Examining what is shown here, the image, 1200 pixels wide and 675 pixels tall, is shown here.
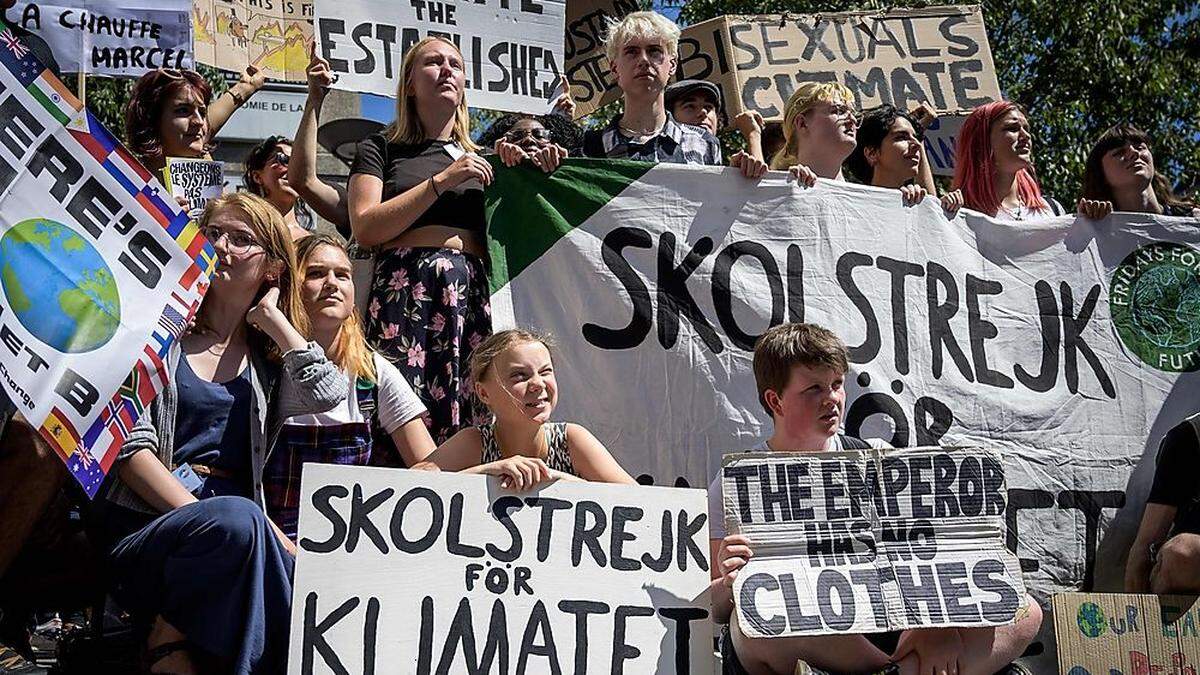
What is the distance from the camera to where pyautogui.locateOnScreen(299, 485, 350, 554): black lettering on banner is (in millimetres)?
3479

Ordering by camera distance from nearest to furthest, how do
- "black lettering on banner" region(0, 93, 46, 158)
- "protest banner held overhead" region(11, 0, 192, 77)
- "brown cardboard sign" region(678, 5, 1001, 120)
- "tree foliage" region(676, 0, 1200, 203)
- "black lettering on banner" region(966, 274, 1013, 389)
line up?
"black lettering on banner" region(0, 93, 46, 158) → "black lettering on banner" region(966, 274, 1013, 389) → "protest banner held overhead" region(11, 0, 192, 77) → "brown cardboard sign" region(678, 5, 1001, 120) → "tree foliage" region(676, 0, 1200, 203)

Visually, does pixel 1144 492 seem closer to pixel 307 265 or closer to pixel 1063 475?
pixel 1063 475

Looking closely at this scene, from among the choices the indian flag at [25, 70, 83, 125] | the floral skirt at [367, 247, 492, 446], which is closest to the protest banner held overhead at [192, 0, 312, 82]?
the floral skirt at [367, 247, 492, 446]

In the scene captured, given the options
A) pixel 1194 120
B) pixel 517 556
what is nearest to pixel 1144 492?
pixel 517 556

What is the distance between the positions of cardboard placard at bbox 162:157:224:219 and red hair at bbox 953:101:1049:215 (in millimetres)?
2836

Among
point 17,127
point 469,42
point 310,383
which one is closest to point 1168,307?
point 469,42

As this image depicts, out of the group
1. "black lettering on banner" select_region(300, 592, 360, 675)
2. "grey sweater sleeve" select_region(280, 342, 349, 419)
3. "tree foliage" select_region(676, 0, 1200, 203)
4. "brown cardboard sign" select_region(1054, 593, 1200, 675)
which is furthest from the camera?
"tree foliage" select_region(676, 0, 1200, 203)

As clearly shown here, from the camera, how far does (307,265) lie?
425 cm

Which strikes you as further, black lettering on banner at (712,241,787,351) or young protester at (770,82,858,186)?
young protester at (770,82,858,186)

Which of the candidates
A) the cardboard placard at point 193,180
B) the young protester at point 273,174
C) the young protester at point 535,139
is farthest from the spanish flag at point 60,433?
the young protester at point 273,174

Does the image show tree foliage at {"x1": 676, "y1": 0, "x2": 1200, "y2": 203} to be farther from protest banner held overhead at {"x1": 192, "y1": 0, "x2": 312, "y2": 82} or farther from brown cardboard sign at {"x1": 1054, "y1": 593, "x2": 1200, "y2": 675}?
brown cardboard sign at {"x1": 1054, "y1": 593, "x2": 1200, "y2": 675}

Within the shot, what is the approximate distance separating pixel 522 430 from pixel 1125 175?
9.65 ft

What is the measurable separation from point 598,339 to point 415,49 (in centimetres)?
119

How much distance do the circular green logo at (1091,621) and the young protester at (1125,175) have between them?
205 centimetres
